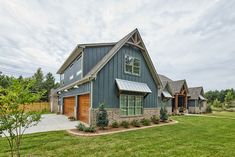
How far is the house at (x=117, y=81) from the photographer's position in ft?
39.5

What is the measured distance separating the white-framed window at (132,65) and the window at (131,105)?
2210 mm

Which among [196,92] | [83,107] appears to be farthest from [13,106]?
[196,92]

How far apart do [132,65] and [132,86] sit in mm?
2051

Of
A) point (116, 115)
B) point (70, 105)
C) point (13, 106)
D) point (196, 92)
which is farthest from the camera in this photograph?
point (196, 92)

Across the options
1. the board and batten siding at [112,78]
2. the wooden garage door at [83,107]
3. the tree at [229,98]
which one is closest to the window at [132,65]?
the board and batten siding at [112,78]

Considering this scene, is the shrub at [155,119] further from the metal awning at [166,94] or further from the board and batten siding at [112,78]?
the metal awning at [166,94]

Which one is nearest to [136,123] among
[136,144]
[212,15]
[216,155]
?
[136,144]

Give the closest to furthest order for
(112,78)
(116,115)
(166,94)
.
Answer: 1. (116,115)
2. (112,78)
3. (166,94)

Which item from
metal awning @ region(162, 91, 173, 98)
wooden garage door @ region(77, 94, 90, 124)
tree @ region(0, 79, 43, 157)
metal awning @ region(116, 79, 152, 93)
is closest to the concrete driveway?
wooden garage door @ region(77, 94, 90, 124)

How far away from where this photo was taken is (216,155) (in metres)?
6.23

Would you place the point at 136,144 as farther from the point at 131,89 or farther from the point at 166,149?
the point at 131,89

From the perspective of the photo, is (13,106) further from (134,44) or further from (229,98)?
(229,98)

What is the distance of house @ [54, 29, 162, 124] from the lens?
39.5 feet

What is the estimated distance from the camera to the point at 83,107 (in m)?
14.0
